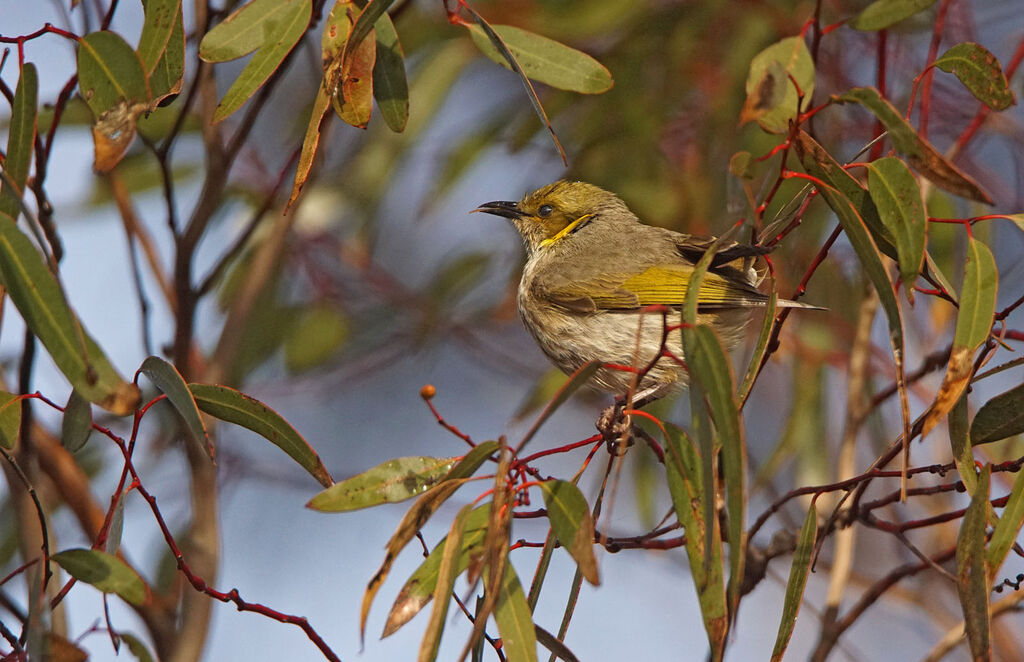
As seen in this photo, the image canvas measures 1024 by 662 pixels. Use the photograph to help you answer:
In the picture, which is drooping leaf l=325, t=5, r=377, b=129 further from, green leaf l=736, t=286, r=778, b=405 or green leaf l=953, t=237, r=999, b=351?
green leaf l=953, t=237, r=999, b=351

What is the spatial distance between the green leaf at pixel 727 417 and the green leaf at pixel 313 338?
2.99 meters

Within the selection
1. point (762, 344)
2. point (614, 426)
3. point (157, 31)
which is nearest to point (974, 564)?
point (762, 344)

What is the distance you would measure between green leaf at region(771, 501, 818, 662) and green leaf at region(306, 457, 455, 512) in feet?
2.20

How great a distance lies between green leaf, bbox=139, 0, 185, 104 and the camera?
1.98m

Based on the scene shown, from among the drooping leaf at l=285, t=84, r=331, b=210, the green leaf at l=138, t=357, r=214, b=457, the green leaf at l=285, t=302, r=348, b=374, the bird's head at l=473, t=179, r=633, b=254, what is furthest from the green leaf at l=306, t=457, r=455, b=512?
the green leaf at l=285, t=302, r=348, b=374

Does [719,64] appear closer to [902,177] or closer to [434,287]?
[434,287]

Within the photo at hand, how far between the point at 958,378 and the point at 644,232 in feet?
5.44

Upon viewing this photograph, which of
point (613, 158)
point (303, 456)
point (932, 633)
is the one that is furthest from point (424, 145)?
point (932, 633)

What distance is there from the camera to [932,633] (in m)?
5.67

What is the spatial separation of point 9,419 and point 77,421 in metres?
0.12

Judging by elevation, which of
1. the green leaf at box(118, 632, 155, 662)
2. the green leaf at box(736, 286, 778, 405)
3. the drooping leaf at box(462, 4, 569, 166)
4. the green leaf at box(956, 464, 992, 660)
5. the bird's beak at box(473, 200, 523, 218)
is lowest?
the green leaf at box(956, 464, 992, 660)

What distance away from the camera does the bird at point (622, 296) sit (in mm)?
2740

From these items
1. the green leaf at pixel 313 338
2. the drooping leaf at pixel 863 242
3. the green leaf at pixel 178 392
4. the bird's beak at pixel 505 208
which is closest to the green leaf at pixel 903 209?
the drooping leaf at pixel 863 242

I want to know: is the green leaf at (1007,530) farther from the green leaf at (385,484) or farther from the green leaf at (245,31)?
the green leaf at (245,31)
